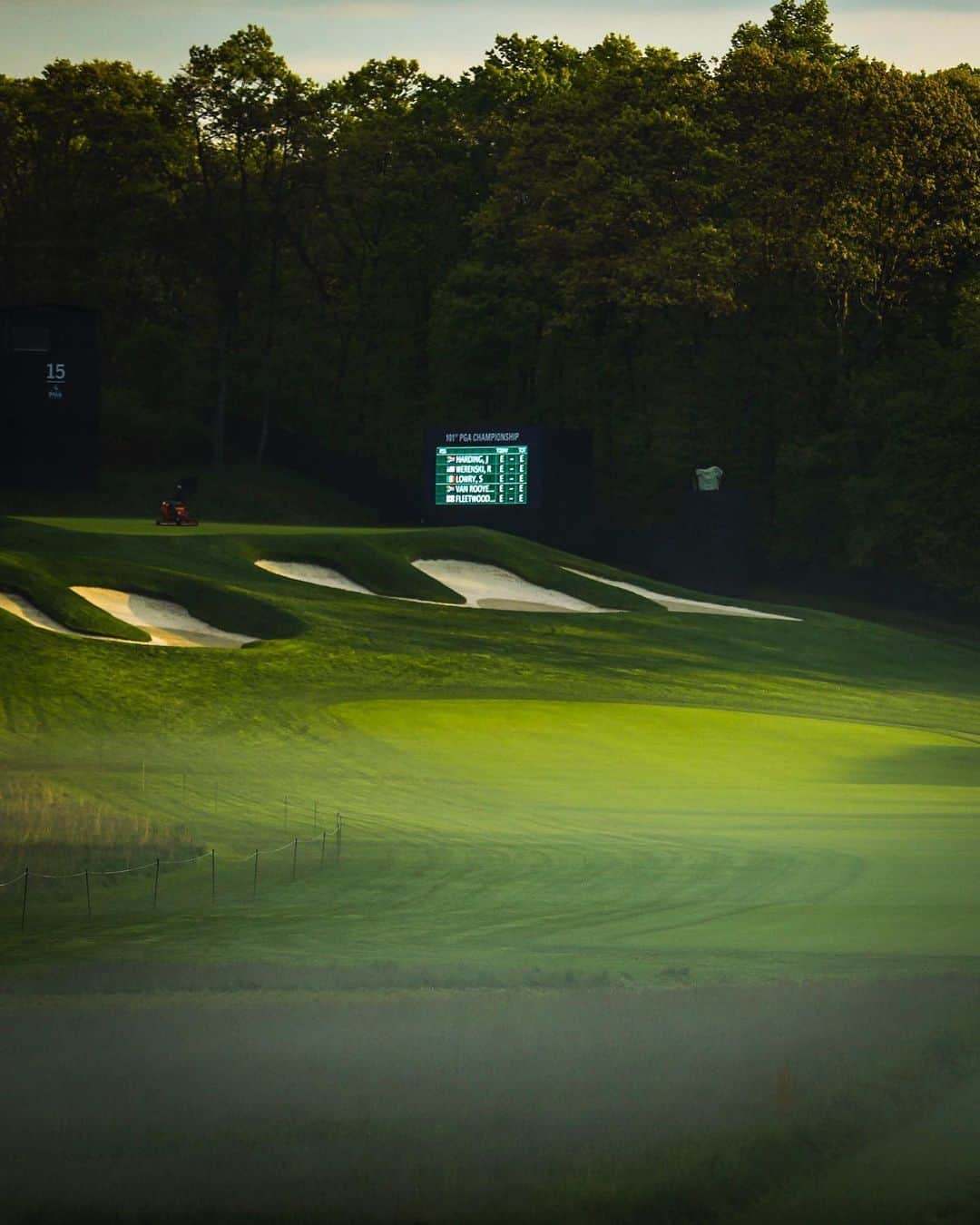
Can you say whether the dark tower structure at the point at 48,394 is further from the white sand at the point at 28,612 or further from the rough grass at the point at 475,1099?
the rough grass at the point at 475,1099

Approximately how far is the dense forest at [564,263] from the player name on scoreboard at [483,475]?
12876 mm

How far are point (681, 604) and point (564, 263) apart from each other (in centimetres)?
2125

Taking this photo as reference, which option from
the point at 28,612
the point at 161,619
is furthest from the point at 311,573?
the point at 28,612

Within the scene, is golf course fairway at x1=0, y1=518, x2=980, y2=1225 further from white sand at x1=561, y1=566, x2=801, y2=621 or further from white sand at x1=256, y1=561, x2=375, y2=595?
white sand at x1=561, y1=566, x2=801, y2=621

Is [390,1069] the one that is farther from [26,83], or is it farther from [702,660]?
[26,83]

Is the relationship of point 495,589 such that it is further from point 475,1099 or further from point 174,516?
point 475,1099

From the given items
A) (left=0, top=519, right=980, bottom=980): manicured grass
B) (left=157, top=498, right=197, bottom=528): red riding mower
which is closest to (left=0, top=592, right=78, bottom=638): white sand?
(left=0, top=519, right=980, bottom=980): manicured grass

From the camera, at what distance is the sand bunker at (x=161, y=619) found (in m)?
31.0

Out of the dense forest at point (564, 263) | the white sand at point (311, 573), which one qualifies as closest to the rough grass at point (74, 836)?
the white sand at point (311, 573)

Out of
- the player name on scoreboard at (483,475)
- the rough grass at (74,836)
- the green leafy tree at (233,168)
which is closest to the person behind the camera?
the rough grass at (74,836)

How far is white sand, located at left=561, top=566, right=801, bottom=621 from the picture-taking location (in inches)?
1628

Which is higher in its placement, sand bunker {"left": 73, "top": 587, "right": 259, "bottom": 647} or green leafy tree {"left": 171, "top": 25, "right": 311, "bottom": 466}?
green leafy tree {"left": 171, "top": 25, "right": 311, "bottom": 466}

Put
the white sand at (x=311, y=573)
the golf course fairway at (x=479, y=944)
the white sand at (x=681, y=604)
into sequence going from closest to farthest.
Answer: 1. the golf course fairway at (x=479, y=944)
2. the white sand at (x=311, y=573)
3. the white sand at (x=681, y=604)

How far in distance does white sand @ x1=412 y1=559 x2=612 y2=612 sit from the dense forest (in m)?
14.8
